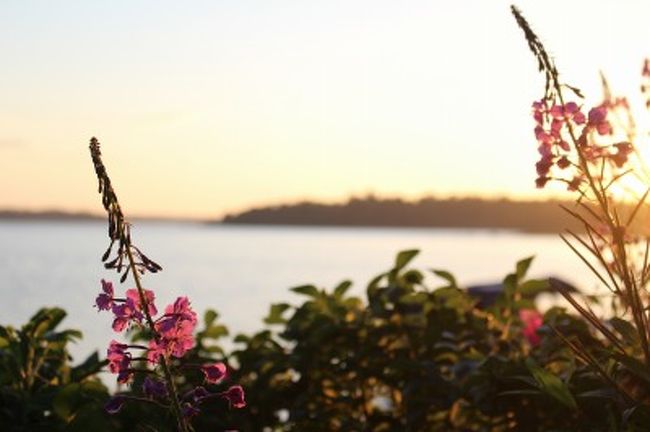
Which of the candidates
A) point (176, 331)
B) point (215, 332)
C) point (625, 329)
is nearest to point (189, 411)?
point (176, 331)

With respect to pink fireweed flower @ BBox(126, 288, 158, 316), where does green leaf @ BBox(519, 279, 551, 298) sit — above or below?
below

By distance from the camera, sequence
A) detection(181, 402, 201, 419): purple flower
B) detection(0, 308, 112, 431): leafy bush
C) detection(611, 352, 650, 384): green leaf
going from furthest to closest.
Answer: detection(0, 308, 112, 431): leafy bush
detection(611, 352, 650, 384): green leaf
detection(181, 402, 201, 419): purple flower

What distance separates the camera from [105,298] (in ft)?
9.57

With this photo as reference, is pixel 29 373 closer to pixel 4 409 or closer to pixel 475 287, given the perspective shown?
pixel 4 409

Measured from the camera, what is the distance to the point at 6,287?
1936 cm

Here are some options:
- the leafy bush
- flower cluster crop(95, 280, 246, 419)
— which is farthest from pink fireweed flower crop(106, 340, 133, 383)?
the leafy bush

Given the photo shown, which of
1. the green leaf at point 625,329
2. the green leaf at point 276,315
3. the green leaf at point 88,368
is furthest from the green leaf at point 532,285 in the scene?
the green leaf at point 88,368

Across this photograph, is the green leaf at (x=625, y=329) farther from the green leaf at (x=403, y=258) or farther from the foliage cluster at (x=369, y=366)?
the green leaf at (x=403, y=258)

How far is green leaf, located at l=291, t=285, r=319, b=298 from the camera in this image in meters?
5.48

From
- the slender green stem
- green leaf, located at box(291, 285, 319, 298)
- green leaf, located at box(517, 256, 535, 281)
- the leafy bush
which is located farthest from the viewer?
green leaf, located at box(291, 285, 319, 298)

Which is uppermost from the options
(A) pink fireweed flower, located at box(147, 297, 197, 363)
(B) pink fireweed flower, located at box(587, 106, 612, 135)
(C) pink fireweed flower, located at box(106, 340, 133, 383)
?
(B) pink fireweed flower, located at box(587, 106, 612, 135)

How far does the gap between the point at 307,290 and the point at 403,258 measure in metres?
0.53

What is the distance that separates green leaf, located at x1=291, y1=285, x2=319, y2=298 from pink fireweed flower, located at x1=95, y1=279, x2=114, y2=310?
253cm

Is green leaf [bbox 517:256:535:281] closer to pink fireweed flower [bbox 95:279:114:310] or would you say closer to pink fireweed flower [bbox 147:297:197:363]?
pink fireweed flower [bbox 147:297:197:363]
